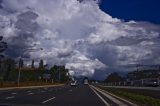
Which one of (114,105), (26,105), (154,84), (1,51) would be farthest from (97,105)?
(1,51)

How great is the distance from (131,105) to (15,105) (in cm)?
870

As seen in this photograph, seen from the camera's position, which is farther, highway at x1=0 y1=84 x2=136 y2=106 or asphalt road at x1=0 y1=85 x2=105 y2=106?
highway at x1=0 y1=84 x2=136 y2=106

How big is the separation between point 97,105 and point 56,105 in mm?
3495

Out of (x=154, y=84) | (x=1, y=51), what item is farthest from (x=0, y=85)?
(x=1, y=51)

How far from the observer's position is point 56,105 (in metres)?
23.3

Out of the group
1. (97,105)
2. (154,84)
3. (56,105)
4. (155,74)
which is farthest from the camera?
(155,74)

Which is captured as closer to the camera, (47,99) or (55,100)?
(55,100)

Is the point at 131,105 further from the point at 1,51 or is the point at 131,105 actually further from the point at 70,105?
the point at 1,51

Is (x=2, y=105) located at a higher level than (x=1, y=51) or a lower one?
lower

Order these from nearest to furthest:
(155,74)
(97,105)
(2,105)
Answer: (2,105) → (97,105) → (155,74)

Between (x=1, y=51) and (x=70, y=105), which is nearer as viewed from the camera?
(x=70, y=105)

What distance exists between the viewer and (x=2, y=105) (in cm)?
2150

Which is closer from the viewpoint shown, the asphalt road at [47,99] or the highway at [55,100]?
the asphalt road at [47,99]

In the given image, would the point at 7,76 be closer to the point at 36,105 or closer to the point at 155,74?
the point at 155,74
